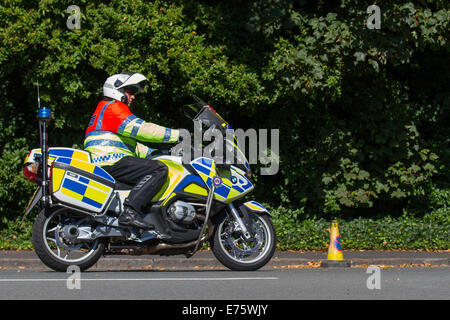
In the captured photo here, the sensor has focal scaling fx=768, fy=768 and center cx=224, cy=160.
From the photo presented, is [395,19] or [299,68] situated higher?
[395,19]

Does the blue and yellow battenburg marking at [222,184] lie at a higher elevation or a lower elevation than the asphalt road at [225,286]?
higher

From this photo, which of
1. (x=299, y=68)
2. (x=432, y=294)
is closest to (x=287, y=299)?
(x=432, y=294)

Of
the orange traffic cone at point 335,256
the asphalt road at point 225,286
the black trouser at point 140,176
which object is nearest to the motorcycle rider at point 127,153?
the black trouser at point 140,176

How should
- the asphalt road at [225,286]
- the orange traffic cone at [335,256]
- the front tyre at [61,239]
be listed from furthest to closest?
the orange traffic cone at [335,256] → the front tyre at [61,239] → the asphalt road at [225,286]

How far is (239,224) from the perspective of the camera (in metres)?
8.61

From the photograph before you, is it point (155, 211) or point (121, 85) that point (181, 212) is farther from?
point (121, 85)

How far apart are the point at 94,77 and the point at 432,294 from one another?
7.69 metres

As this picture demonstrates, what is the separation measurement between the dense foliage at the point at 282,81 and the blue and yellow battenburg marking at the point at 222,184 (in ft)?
14.1

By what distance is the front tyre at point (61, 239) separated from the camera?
7941mm

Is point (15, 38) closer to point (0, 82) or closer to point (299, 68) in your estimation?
point (0, 82)

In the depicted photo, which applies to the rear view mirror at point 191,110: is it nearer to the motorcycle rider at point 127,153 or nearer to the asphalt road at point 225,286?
the motorcycle rider at point 127,153

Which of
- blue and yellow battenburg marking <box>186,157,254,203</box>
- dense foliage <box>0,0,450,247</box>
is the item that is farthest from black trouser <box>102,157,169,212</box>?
dense foliage <box>0,0,450,247</box>

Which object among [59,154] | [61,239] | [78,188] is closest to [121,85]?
[59,154]
